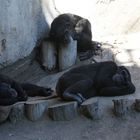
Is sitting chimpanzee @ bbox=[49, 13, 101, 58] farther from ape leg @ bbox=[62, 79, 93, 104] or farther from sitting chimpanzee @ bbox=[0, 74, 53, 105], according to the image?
ape leg @ bbox=[62, 79, 93, 104]

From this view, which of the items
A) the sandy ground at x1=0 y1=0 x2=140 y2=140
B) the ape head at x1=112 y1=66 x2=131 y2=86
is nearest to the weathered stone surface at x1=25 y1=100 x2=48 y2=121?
the sandy ground at x1=0 y1=0 x2=140 y2=140

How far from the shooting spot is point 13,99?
5520 mm

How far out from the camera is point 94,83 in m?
5.95

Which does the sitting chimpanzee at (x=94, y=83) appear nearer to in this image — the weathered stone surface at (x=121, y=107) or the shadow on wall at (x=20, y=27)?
the weathered stone surface at (x=121, y=107)

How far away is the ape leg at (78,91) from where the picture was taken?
217 inches

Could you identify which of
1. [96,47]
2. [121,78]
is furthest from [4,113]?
[96,47]

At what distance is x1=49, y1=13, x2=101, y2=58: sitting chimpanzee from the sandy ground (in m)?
0.31

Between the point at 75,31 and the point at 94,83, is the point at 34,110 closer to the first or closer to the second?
the point at 94,83

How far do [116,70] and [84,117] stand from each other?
1184mm

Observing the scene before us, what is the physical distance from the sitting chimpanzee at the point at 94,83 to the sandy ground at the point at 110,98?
15cm

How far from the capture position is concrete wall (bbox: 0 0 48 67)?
6564mm

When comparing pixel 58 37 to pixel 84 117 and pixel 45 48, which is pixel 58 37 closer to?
pixel 45 48

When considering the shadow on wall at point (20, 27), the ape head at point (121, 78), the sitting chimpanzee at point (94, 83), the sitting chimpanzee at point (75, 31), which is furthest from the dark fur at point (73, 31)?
the ape head at point (121, 78)

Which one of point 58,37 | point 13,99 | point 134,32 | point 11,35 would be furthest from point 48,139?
point 134,32
